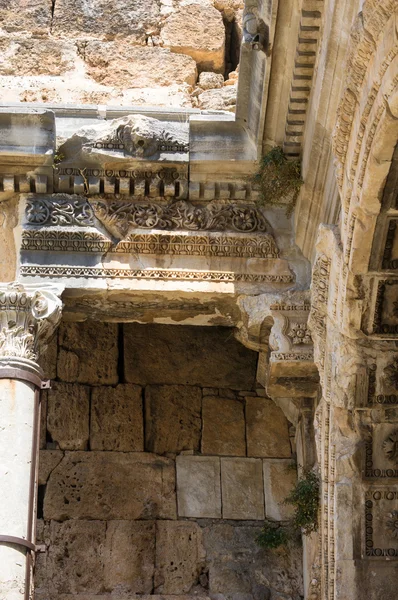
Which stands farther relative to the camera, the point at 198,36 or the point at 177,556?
the point at 198,36

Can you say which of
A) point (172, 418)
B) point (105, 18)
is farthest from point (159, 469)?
point (105, 18)

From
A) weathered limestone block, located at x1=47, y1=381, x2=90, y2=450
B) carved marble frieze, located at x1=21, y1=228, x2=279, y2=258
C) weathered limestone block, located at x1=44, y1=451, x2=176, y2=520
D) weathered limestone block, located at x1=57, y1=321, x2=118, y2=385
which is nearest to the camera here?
carved marble frieze, located at x1=21, y1=228, x2=279, y2=258

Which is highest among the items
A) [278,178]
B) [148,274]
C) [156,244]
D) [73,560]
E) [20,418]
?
[278,178]

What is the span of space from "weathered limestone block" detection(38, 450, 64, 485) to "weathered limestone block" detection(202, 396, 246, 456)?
3.82ft

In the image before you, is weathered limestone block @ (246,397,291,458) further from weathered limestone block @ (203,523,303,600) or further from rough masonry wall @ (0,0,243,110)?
rough masonry wall @ (0,0,243,110)

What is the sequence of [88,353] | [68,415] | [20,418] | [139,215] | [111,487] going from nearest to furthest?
[20,418]
[139,215]
[111,487]
[68,415]
[88,353]

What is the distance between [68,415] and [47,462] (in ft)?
1.40

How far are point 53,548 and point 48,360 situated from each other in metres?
1.57

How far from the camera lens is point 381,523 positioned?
8.45 meters

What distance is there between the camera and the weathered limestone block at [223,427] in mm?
10492

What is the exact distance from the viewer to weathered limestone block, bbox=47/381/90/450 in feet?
34.2

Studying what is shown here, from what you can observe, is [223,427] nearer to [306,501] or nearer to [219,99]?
[306,501]

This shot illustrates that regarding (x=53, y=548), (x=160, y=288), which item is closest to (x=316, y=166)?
(x=160, y=288)

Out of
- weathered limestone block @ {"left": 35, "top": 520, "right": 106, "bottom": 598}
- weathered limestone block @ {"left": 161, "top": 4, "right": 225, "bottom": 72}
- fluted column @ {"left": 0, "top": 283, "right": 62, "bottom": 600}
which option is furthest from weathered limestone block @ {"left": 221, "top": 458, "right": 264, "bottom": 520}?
weathered limestone block @ {"left": 161, "top": 4, "right": 225, "bottom": 72}
